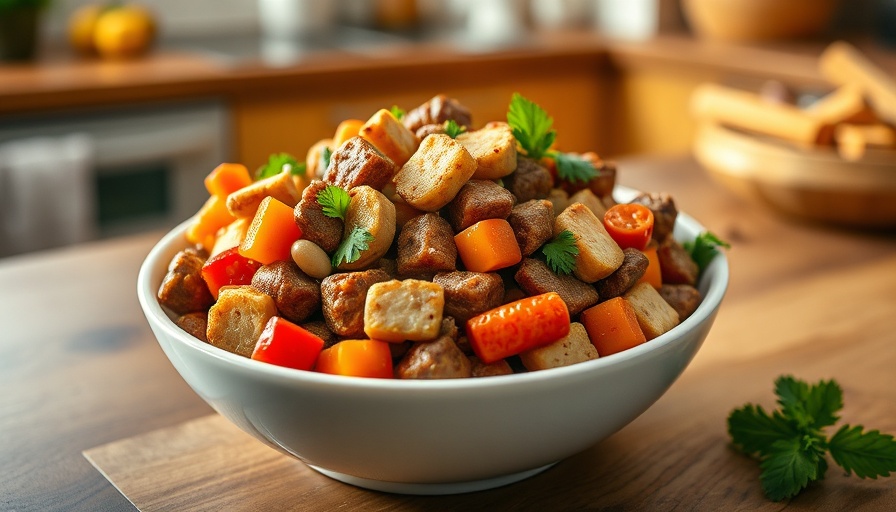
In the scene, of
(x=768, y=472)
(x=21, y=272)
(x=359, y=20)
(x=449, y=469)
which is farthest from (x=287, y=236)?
(x=359, y=20)

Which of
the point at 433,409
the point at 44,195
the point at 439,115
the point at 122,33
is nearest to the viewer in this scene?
the point at 433,409

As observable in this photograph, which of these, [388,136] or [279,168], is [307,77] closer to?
[279,168]

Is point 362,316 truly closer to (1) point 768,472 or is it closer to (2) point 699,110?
(1) point 768,472

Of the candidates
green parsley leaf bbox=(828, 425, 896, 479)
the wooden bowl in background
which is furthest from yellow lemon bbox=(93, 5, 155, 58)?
green parsley leaf bbox=(828, 425, 896, 479)

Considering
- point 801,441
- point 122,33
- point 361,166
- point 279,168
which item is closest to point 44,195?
point 122,33

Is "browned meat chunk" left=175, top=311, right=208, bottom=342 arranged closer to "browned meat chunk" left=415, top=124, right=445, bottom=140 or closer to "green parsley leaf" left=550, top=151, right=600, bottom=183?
"browned meat chunk" left=415, top=124, right=445, bottom=140

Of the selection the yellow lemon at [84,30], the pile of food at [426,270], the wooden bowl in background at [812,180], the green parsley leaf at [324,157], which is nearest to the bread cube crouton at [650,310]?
the pile of food at [426,270]
